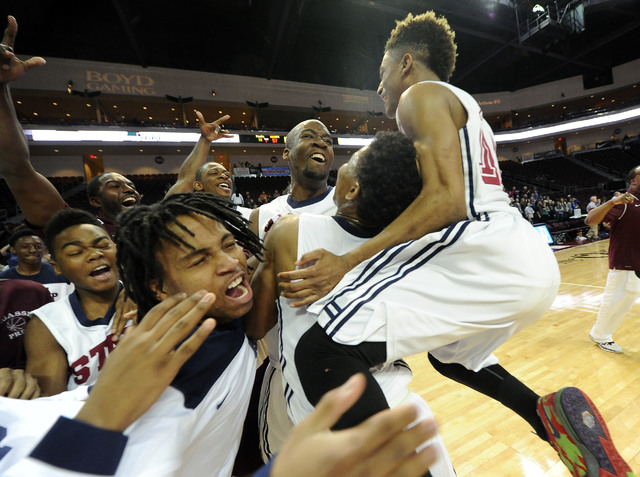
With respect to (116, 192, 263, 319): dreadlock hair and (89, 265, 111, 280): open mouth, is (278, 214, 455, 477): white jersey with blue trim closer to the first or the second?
(116, 192, 263, 319): dreadlock hair

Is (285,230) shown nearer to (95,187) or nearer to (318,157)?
(318,157)

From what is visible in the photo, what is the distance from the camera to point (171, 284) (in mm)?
960

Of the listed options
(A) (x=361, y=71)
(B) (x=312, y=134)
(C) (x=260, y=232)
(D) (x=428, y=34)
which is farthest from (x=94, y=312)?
(A) (x=361, y=71)

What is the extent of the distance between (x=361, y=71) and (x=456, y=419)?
2070 cm

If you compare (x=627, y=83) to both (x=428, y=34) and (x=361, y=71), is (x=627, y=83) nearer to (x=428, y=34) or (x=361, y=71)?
(x=361, y=71)

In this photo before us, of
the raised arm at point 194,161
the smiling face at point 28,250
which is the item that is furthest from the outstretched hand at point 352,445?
the smiling face at point 28,250

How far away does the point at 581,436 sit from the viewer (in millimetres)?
1069

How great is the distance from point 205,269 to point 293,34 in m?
16.7

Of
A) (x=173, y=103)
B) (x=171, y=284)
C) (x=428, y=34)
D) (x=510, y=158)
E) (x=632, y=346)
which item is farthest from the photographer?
(x=510, y=158)

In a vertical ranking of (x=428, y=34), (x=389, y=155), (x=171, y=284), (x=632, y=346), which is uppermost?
(x=428, y=34)

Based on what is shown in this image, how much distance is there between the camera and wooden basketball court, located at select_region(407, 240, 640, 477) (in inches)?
69.6

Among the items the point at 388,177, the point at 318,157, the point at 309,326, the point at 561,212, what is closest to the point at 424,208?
the point at 388,177

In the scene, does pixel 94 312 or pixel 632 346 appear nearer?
pixel 94 312

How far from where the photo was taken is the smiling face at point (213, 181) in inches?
110
